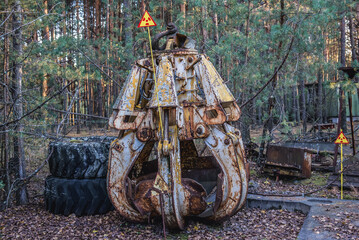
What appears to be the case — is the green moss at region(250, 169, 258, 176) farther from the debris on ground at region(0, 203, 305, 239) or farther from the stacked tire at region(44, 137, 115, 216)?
the stacked tire at region(44, 137, 115, 216)

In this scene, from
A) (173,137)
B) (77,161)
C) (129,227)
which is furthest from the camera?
(77,161)

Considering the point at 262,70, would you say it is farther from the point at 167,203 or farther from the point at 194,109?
the point at 167,203

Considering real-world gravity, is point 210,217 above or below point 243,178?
below

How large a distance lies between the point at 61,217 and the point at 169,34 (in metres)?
3.22

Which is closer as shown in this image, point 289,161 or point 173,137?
point 173,137

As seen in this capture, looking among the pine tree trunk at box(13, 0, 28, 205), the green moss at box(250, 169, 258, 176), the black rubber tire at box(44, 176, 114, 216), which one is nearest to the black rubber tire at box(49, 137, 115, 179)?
the black rubber tire at box(44, 176, 114, 216)

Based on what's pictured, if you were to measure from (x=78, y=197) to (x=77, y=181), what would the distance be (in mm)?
249

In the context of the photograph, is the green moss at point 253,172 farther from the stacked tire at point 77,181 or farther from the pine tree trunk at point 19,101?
the pine tree trunk at point 19,101

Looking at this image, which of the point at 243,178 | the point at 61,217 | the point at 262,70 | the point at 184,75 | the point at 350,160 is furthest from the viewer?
the point at 262,70

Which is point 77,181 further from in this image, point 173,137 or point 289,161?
point 289,161

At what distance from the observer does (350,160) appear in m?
7.67

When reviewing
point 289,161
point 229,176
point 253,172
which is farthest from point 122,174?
point 253,172

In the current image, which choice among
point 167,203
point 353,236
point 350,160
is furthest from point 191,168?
point 350,160

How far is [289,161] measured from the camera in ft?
25.7
